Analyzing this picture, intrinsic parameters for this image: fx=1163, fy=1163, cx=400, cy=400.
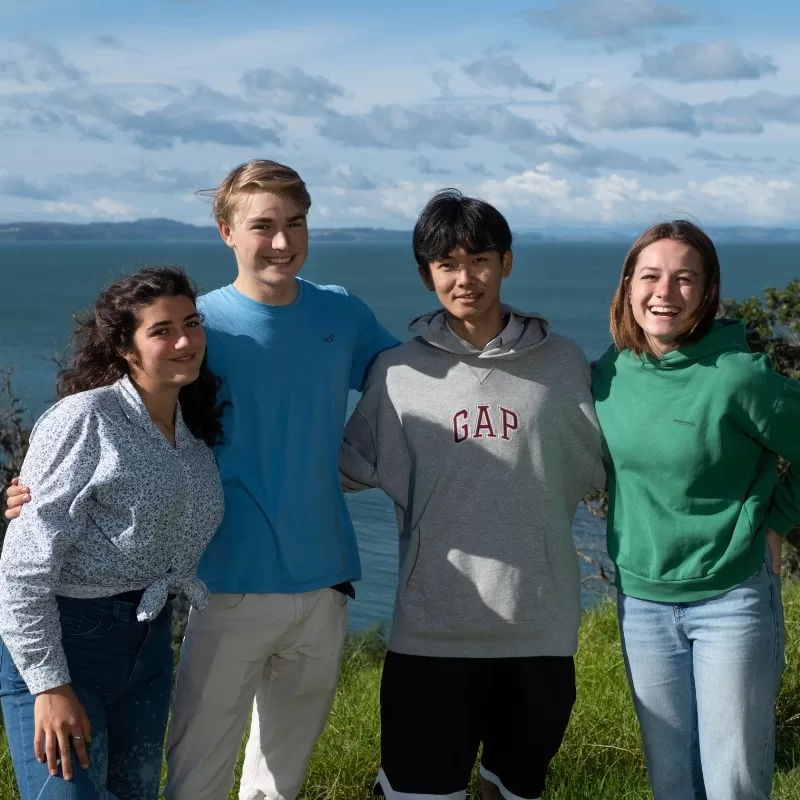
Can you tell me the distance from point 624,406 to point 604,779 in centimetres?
178

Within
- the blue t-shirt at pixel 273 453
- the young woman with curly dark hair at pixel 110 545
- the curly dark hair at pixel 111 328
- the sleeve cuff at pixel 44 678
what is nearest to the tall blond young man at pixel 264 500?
the blue t-shirt at pixel 273 453

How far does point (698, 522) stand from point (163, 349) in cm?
178

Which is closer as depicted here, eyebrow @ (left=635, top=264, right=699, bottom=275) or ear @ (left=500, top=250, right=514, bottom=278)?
eyebrow @ (left=635, top=264, right=699, bottom=275)

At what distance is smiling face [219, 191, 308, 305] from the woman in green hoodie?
1183 millimetres

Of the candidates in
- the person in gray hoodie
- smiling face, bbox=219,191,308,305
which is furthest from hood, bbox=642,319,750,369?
smiling face, bbox=219,191,308,305

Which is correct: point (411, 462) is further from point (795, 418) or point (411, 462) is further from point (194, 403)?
point (795, 418)

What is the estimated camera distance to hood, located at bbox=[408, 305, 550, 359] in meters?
4.06

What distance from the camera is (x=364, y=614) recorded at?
741 inches

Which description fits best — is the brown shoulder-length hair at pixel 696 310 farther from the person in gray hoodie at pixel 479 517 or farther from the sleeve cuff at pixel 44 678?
the sleeve cuff at pixel 44 678

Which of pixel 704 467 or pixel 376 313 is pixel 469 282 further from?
pixel 376 313

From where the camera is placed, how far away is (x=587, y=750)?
500 cm

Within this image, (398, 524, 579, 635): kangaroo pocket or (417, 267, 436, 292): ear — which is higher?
(417, 267, 436, 292): ear

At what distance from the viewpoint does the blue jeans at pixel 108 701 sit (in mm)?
3363

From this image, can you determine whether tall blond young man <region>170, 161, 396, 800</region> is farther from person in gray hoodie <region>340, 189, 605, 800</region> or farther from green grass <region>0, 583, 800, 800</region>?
green grass <region>0, 583, 800, 800</region>
